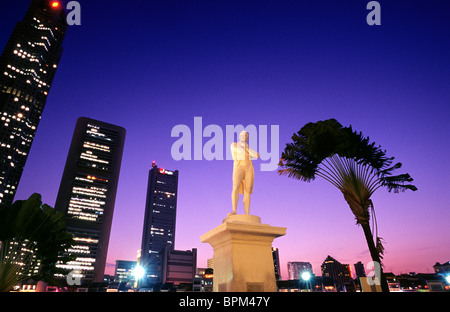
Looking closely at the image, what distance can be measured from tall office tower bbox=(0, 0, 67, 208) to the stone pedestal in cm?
13090

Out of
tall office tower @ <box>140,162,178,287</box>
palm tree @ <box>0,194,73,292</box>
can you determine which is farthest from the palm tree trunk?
tall office tower @ <box>140,162,178,287</box>

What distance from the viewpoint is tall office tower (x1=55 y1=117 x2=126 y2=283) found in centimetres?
13350

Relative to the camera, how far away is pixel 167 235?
19000cm

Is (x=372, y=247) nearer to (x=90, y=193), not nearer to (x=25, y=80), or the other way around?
(x=90, y=193)

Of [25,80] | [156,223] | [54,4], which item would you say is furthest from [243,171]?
[156,223]

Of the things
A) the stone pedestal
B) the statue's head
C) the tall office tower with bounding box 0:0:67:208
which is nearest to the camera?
the stone pedestal

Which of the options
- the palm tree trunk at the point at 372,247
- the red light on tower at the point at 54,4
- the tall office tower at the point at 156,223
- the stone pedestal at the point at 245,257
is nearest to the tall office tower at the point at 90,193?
the tall office tower at the point at 156,223

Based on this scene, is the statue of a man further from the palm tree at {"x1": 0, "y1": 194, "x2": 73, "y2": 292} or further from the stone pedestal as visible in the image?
the palm tree at {"x1": 0, "y1": 194, "x2": 73, "y2": 292}

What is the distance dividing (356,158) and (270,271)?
4822 mm

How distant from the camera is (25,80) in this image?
4828 inches
